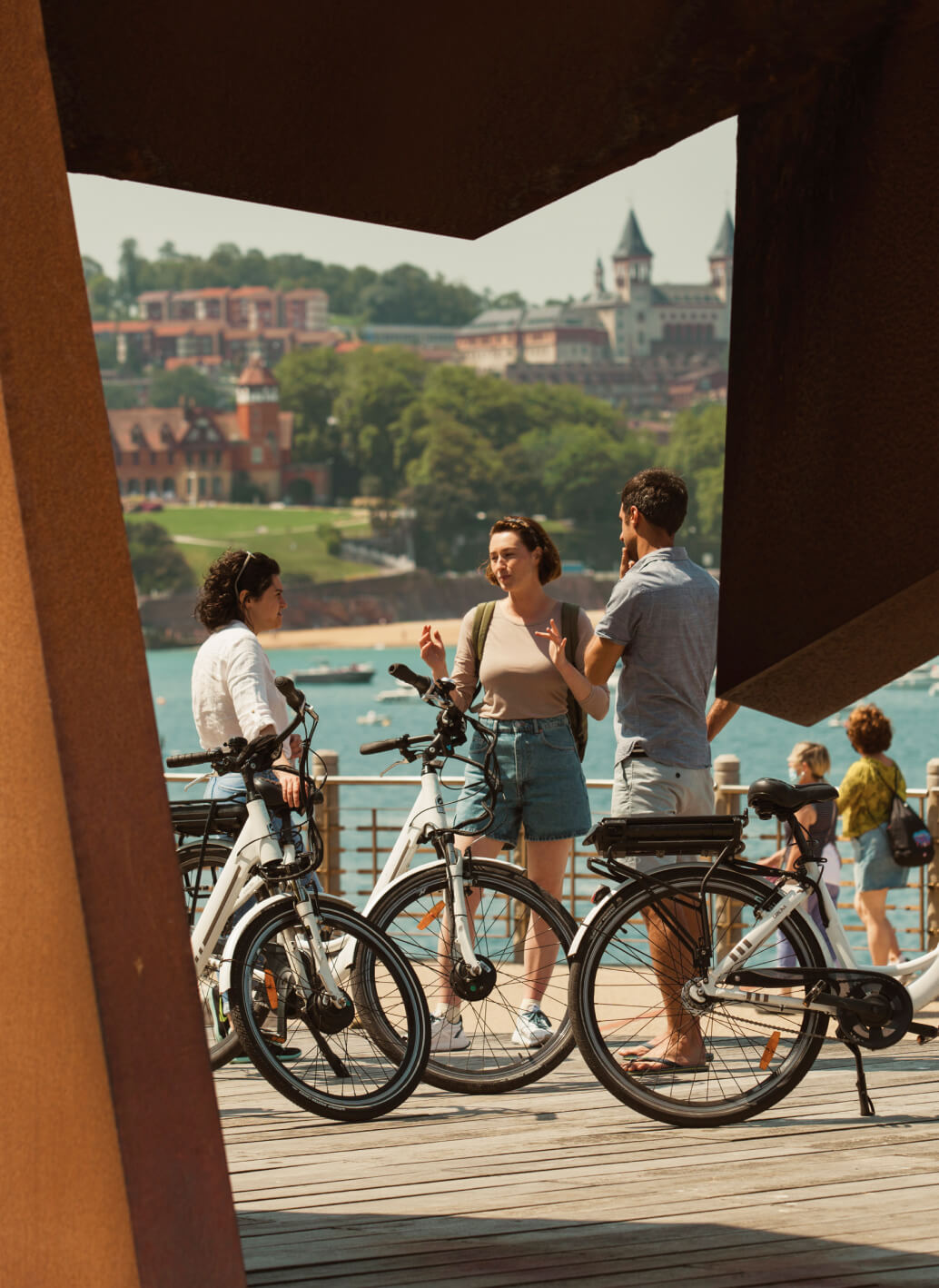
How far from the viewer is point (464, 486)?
11012cm

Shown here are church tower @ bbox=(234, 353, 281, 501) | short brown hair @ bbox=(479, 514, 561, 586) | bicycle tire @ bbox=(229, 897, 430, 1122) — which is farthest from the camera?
church tower @ bbox=(234, 353, 281, 501)

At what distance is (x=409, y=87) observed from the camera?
325cm

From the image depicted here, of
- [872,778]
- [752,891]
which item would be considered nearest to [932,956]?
[752,891]

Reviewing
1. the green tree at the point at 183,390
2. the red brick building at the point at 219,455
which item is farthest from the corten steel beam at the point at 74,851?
the green tree at the point at 183,390

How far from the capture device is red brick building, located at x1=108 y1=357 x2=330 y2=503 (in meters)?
127

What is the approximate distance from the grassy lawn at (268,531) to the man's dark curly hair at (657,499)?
314 feet

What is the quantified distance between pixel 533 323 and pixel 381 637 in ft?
219

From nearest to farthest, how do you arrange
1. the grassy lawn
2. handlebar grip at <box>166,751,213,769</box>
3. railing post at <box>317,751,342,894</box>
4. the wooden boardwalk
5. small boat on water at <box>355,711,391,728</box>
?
1. the wooden boardwalk
2. handlebar grip at <box>166,751,213,769</box>
3. railing post at <box>317,751,342,894</box>
4. small boat on water at <box>355,711,391,728</box>
5. the grassy lawn

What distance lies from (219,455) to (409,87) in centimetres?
12895

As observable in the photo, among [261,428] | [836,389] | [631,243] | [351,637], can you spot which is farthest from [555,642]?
[631,243]

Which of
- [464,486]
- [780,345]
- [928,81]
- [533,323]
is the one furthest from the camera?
[533,323]

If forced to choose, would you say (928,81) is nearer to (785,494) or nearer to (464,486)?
(785,494)

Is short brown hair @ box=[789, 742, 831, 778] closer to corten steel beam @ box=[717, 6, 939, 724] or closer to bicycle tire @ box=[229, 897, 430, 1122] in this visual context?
bicycle tire @ box=[229, 897, 430, 1122]

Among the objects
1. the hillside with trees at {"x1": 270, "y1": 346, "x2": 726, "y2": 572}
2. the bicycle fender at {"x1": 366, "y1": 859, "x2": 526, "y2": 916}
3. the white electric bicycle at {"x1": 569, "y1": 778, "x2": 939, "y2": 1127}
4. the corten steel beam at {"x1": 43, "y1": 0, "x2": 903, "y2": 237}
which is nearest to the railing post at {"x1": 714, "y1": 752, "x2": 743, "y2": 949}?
the white electric bicycle at {"x1": 569, "y1": 778, "x2": 939, "y2": 1127}
